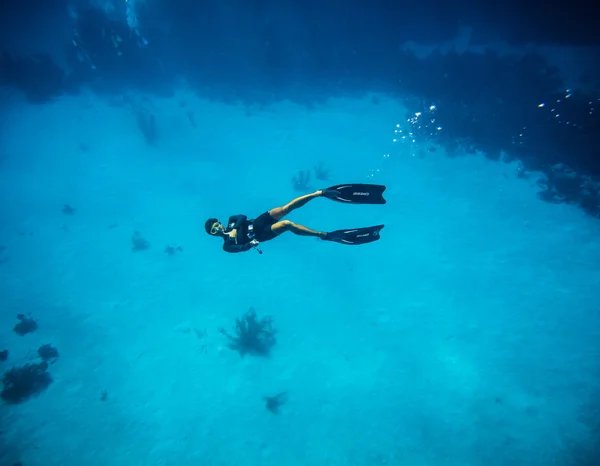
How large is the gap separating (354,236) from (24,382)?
50.2ft

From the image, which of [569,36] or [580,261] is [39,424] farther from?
[569,36]

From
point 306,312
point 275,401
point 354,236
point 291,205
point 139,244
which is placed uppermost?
point 291,205

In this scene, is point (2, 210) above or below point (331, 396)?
above

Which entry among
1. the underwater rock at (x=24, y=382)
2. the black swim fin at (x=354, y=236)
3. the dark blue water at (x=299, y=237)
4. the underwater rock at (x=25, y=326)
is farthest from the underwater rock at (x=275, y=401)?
the underwater rock at (x=25, y=326)

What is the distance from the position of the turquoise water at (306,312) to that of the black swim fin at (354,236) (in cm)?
728

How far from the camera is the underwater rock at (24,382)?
12172 mm

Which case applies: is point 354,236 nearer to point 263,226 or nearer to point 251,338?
point 263,226

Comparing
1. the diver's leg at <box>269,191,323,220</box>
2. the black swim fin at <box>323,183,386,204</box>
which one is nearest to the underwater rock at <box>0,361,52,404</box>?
the diver's leg at <box>269,191,323,220</box>

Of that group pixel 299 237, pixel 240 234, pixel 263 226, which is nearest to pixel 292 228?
pixel 263 226

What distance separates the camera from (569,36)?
68.0 ft

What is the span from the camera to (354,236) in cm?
693

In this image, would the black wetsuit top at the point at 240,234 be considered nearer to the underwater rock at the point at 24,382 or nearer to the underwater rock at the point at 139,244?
the underwater rock at the point at 24,382

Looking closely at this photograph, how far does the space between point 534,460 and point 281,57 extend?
32.1 meters

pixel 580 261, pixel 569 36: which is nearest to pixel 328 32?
pixel 569 36
